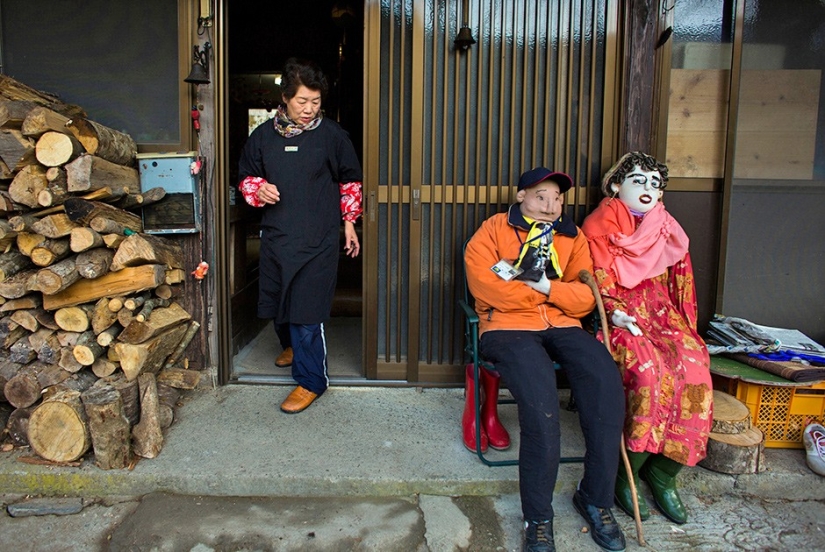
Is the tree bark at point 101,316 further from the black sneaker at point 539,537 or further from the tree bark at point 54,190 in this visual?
the black sneaker at point 539,537

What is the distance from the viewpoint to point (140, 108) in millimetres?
3607

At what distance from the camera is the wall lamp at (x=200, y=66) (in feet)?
11.1

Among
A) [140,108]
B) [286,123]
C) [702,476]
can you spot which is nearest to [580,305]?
[702,476]

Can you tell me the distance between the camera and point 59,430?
2871 millimetres

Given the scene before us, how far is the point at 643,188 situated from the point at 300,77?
1.93 m

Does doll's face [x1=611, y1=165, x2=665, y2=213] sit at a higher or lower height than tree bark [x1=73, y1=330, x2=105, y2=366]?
higher

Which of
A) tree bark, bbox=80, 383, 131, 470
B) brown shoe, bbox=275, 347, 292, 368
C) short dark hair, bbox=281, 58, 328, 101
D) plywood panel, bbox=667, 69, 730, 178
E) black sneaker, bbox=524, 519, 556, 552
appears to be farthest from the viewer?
brown shoe, bbox=275, 347, 292, 368

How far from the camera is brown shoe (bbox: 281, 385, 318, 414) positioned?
3.44m

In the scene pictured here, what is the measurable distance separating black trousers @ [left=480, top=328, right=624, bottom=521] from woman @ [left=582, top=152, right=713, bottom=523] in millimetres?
186

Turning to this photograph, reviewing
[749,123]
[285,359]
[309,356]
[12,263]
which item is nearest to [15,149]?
[12,263]

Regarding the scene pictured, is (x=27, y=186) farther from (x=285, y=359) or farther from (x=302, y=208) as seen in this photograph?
(x=285, y=359)

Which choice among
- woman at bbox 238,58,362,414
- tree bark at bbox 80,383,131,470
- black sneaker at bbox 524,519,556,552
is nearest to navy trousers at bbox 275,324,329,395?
woman at bbox 238,58,362,414

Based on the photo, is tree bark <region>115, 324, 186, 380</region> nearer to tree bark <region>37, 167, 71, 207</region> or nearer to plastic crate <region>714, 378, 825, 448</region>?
tree bark <region>37, 167, 71, 207</region>

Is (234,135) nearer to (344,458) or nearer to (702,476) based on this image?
(344,458)
